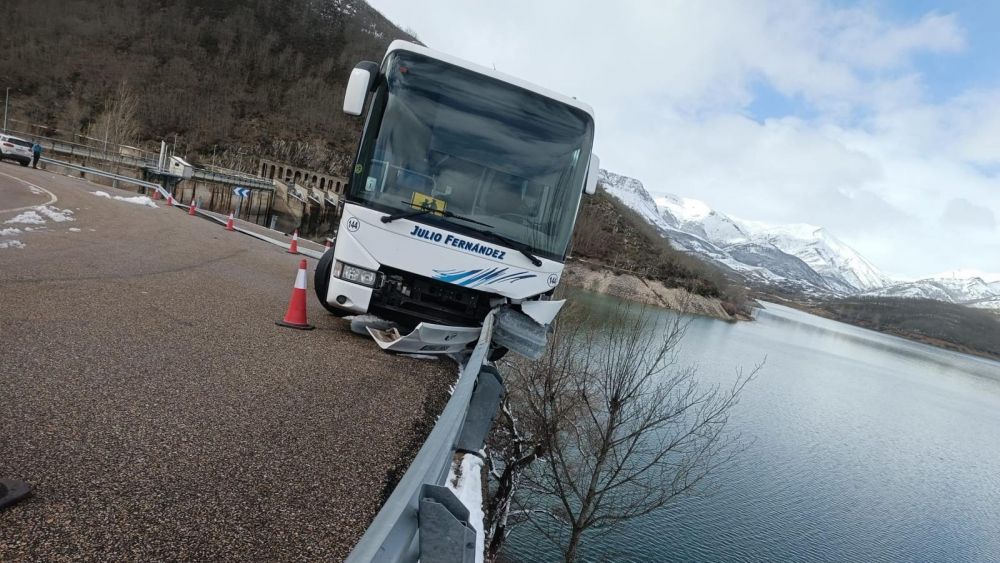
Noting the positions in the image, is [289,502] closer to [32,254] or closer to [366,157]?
[366,157]

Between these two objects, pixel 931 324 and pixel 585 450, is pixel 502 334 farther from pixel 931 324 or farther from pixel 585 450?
pixel 931 324

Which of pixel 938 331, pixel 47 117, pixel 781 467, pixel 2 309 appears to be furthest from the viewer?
pixel 938 331

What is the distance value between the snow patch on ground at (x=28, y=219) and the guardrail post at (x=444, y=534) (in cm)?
1213

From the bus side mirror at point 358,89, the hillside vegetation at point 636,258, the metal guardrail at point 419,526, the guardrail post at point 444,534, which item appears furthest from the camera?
the hillside vegetation at point 636,258

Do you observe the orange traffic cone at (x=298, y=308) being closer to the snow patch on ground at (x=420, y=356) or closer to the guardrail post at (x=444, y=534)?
the snow patch on ground at (x=420, y=356)

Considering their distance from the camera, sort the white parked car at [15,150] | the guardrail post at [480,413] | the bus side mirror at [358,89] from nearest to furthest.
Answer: the guardrail post at [480,413], the bus side mirror at [358,89], the white parked car at [15,150]

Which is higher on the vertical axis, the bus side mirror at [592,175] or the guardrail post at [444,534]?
the bus side mirror at [592,175]

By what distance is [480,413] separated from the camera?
3.51m

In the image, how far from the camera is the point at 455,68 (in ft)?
19.9

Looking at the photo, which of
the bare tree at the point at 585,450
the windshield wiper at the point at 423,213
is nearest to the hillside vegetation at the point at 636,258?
the bare tree at the point at 585,450

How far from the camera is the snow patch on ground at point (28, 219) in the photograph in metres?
10.5

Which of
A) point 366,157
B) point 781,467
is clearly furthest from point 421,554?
point 781,467

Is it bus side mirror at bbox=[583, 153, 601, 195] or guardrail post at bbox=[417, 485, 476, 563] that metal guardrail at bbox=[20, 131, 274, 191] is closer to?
bus side mirror at bbox=[583, 153, 601, 195]

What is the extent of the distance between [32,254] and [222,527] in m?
7.75
